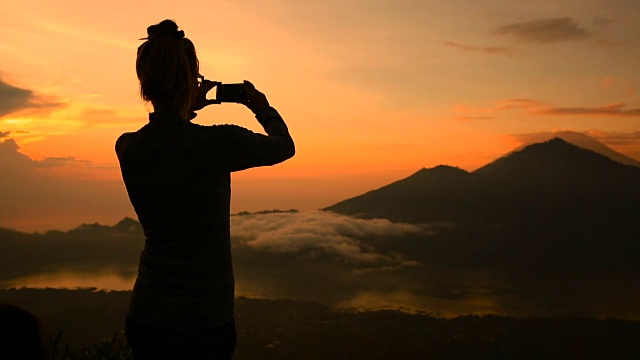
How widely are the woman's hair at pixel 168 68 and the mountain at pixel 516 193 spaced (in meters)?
92.7

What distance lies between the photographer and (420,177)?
12006 cm

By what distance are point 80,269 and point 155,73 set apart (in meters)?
77.7

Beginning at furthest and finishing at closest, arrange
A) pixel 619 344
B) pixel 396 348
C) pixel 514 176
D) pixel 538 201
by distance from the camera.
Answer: pixel 514 176, pixel 538 201, pixel 619 344, pixel 396 348

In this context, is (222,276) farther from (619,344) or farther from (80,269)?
(80,269)

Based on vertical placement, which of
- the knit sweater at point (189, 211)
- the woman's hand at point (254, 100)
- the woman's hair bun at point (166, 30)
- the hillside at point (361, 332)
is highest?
the woman's hair bun at point (166, 30)

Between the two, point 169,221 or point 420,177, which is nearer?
point 169,221

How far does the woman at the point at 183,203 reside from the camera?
7.72ft

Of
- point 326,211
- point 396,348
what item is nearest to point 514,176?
point 326,211

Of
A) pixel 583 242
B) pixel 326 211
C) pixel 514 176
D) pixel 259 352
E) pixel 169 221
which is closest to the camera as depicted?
pixel 169 221

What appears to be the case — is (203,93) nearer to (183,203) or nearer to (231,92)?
(231,92)

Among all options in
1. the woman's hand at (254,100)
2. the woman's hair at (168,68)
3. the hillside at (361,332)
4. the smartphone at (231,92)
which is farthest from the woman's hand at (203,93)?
the hillside at (361,332)

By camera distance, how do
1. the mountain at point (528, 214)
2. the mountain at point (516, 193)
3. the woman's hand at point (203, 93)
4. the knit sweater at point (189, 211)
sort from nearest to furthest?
the knit sweater at point (189, 211)
the woman's hand at point (203, 93)
the mountain at point (528, 214)
the mountain at point (516, 193)

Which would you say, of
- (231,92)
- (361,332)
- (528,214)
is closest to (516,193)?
(528,214)

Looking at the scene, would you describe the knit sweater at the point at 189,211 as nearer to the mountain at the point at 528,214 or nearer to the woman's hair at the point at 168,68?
the woman's hair at the point at 168,68
